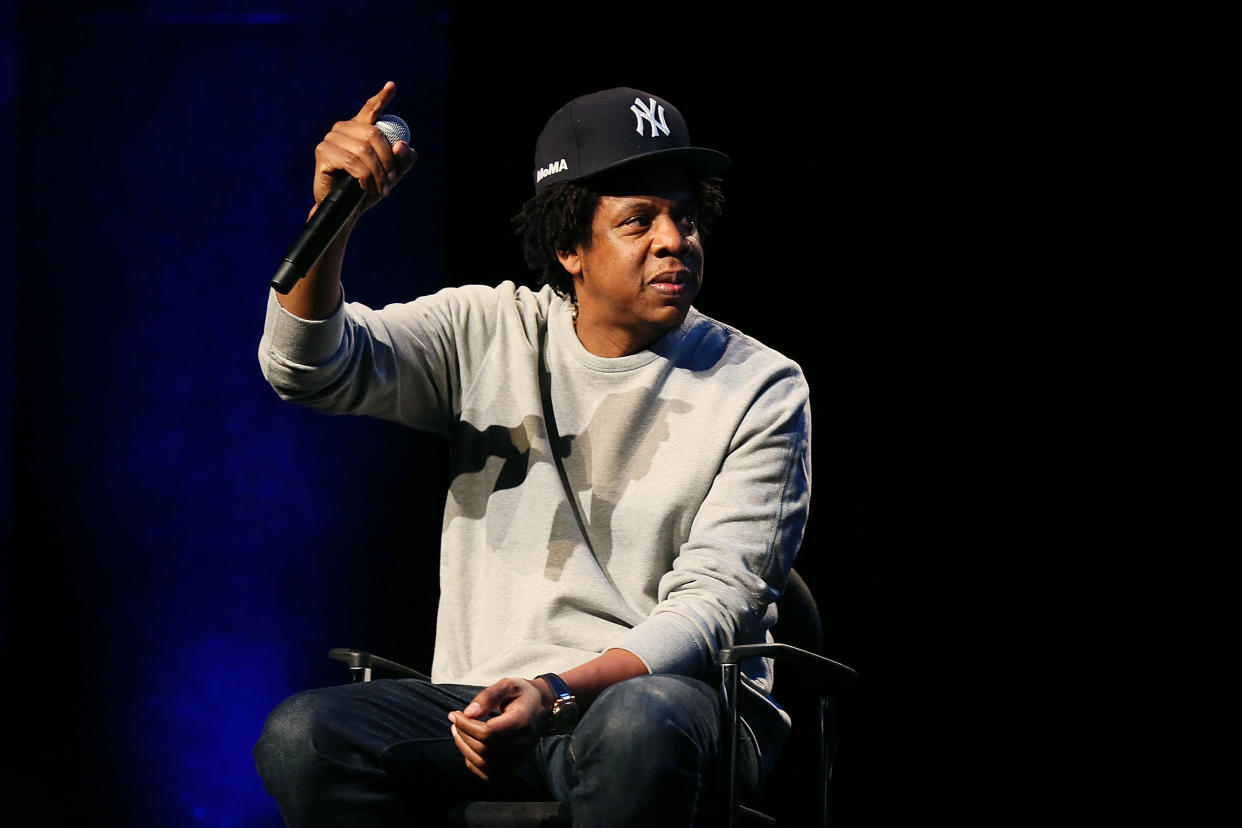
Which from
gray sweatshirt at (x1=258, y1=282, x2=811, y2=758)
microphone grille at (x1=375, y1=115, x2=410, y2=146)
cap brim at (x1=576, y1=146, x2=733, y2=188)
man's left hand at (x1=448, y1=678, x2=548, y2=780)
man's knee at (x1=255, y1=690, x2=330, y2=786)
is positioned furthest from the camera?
cap brim at (x1=576, y1=146, x2=733, y2=188)

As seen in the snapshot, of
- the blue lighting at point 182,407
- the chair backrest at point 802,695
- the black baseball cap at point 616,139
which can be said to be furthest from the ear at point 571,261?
the blue lighting at point 182,407

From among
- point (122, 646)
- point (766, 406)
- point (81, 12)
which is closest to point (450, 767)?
point (766, 406)

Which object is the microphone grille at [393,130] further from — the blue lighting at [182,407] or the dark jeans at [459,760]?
the blue lighting at [182,407]

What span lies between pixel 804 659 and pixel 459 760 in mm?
479

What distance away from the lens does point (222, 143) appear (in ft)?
9.34

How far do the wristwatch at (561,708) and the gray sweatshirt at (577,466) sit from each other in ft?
0.62

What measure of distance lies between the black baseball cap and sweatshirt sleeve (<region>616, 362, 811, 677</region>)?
38 cm

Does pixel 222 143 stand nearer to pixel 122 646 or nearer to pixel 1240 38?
pixel 122 646

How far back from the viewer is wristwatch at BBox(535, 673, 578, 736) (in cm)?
150

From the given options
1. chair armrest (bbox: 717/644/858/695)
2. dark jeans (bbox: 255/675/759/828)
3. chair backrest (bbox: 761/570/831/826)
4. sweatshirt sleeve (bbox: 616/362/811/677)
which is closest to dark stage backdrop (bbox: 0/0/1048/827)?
chair backrest (bbox: 761/570/831/826)

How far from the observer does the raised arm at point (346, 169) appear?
160 centimetres

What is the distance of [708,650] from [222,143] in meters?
1.84

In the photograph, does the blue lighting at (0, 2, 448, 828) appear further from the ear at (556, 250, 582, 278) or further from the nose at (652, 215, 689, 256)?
the nose at (652, 215, 689, 256)

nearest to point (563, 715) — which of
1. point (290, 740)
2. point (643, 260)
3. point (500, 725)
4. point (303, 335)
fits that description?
point (500, 725)
